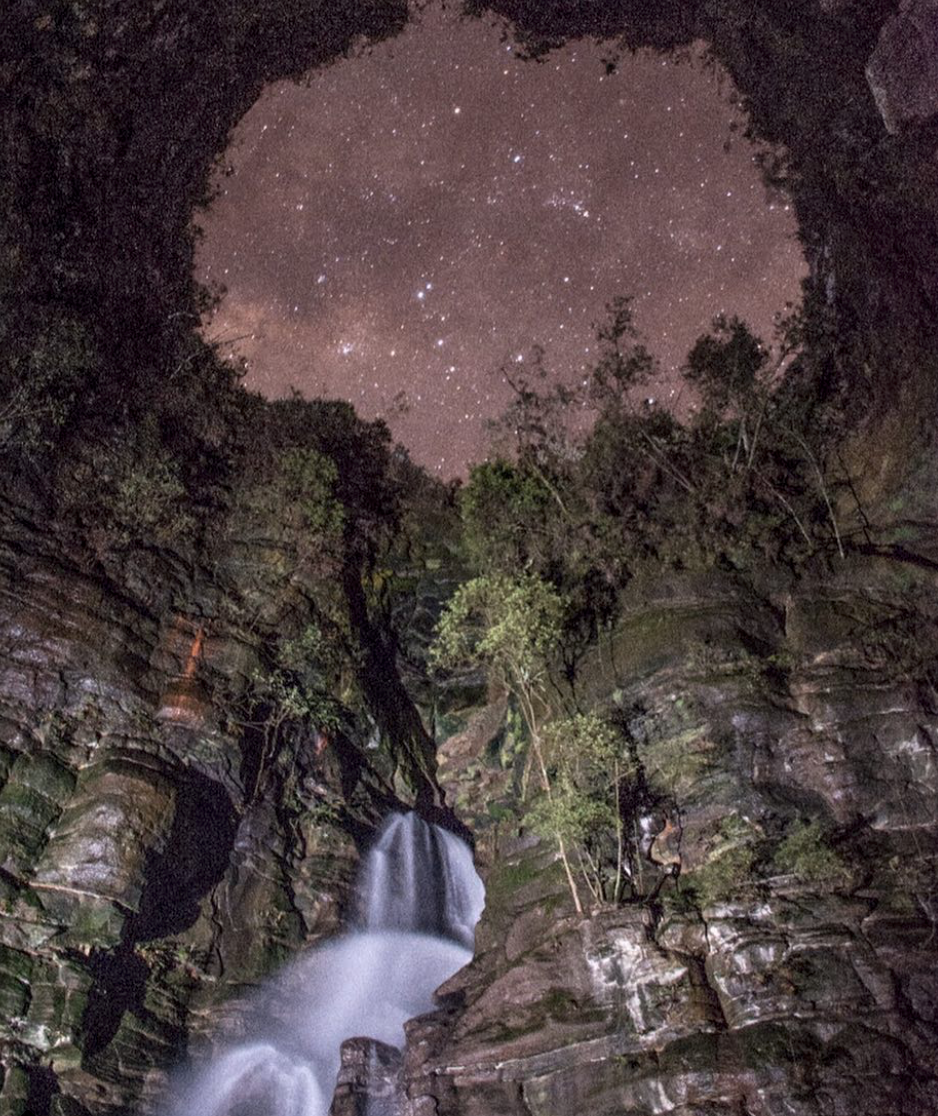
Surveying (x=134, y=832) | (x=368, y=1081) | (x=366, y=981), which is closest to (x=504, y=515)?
(x=366, y=981)

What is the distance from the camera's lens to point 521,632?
19969mm

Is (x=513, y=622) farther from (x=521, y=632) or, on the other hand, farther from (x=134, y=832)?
(x=134, y=832)

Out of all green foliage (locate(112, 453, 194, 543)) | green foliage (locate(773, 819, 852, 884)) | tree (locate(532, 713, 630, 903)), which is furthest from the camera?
green foliage (locate(112, 453, 194, 543))

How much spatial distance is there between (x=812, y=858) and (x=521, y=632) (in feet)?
26.8

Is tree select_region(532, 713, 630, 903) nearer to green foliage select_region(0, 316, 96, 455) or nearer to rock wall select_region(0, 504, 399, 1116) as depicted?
rock wall select_region(0, 504, 399, 1116)

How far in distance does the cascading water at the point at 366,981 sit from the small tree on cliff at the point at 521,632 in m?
6.83

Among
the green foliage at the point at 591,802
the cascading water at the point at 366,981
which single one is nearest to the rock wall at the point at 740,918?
the green foliage at the point at 591,802

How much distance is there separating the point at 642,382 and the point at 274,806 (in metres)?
19.9

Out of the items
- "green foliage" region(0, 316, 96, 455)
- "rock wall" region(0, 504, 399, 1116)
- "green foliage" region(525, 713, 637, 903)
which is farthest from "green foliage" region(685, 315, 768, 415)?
"green foliage" region(0, 316, 96, 455)

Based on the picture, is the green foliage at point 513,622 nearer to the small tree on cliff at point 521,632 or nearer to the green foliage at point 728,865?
the small tree on cliff at point 521,632

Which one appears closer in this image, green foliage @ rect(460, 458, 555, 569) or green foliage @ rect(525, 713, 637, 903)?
green foliage @ rect(525, 713, 637, 903)

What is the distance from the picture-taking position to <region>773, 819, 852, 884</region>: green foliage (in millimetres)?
15773

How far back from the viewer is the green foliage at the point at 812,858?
51.8 ft

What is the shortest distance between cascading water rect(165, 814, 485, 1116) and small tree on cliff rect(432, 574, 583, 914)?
6.83 metres
